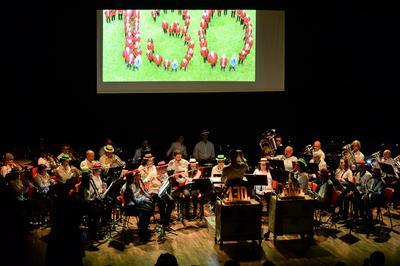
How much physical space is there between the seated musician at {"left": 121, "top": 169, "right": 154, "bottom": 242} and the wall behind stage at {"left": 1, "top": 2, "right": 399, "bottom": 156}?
4.95m

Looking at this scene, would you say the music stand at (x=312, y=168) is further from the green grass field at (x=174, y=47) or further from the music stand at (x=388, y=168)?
the green grass field at (x=174, y=47)

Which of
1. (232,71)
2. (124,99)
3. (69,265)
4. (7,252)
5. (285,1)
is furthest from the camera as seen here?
(124,99)

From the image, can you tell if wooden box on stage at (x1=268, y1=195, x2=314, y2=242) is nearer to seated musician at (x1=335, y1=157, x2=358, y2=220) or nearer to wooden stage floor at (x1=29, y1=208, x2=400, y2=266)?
wooden stage floor at (x1=29, y1=208, x2=400, y2=266)

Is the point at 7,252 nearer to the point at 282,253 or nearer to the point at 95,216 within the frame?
the point at 95,216

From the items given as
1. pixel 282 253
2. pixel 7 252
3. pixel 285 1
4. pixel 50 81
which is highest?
pixel 285 1

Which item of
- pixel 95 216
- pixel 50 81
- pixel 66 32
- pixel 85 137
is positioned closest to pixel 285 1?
pixel 95 216

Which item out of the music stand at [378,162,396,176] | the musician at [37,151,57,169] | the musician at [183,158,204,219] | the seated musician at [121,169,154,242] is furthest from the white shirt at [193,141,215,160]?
the music stand at [378,162,396,176]

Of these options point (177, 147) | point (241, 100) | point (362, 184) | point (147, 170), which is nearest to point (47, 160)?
point (147, 170)

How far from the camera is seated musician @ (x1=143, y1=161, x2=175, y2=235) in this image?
970 cm

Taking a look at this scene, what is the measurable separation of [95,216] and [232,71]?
513cm

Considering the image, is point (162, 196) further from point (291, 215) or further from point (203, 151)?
point (203, 151)

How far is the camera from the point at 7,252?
466 centimetres

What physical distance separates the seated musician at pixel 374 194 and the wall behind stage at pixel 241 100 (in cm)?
453

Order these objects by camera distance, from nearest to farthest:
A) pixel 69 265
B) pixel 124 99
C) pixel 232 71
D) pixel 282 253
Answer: pixel 69 265 < pixel 282 253 < pixel 232 71 < pixel 124 99
